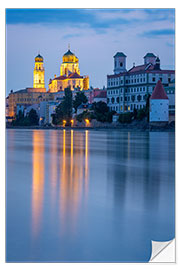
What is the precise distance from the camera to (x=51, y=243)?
3.20m

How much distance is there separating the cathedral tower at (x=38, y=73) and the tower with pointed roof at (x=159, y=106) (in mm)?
63577

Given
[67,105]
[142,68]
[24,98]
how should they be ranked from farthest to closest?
[24,98], [67,105], [142,68]

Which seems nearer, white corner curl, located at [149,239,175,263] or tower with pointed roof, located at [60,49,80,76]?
white corner curl, located at [149,239,175,263]

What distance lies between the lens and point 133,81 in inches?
1972

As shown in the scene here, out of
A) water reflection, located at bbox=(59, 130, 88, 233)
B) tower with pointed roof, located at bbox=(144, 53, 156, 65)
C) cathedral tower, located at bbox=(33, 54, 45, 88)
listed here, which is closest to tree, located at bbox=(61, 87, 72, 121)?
tower with pointed roof, located at bbox=(144, 53, 156, 65)

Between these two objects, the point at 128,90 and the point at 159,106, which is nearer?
the point at 159,106

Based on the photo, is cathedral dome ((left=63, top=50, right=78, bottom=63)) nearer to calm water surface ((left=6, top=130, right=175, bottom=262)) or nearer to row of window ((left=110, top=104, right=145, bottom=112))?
row of window ((left=110, top=104, right=145, bottom=112))

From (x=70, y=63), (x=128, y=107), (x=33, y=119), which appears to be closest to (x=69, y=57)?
(x=70, y=63)

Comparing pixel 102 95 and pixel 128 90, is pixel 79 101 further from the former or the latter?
pixel 128 90

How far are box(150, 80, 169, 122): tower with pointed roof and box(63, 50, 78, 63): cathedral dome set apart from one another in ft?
A: 160

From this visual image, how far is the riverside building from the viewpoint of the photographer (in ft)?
158

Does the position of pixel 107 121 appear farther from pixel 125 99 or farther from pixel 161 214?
pixel 161 214

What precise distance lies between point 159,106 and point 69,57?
165ft

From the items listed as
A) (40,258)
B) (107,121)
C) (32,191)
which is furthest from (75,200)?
(107,121)
